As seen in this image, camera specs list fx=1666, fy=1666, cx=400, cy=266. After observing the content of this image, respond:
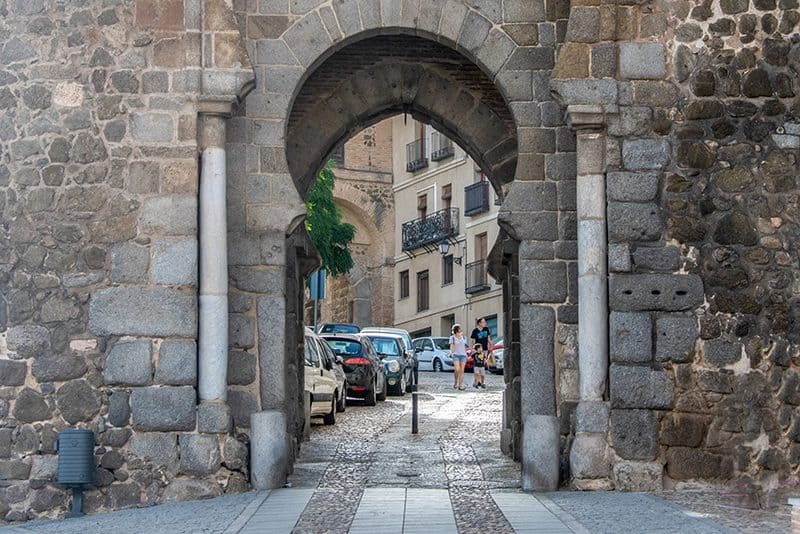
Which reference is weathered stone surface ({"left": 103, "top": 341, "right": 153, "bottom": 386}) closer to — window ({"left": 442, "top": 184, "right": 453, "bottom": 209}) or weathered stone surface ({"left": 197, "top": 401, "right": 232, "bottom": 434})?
weathered stone surface ({"left": 197, "top": 401, "right": 232, "bottom": 434})

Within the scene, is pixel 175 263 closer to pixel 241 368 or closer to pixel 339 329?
pixel 241 368

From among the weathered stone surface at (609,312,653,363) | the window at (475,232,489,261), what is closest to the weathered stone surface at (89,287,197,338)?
the weathered stone surface at (609,312,653,363)

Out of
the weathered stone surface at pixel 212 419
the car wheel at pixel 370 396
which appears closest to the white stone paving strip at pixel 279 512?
the weathered stone surface at pixel 212 419

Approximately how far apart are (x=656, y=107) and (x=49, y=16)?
536 centimetres

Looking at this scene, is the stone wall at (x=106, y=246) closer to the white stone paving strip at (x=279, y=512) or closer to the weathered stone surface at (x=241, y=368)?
the white stone paving strip at (x=279, y=512)

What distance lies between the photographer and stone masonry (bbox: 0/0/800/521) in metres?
14.1

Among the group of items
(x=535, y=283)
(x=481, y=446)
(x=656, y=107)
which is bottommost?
(x=481, y=446)

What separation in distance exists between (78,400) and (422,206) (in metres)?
39.3

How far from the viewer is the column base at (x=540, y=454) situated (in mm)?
14375

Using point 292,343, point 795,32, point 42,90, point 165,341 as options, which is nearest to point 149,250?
point 165,341

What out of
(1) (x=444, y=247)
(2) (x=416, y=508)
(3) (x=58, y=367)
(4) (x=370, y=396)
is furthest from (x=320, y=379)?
(1) (x=444, y=247)

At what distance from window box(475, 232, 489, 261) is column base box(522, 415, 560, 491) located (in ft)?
111

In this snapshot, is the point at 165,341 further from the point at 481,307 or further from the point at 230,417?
the point at 481,307

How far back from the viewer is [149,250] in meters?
14.3
